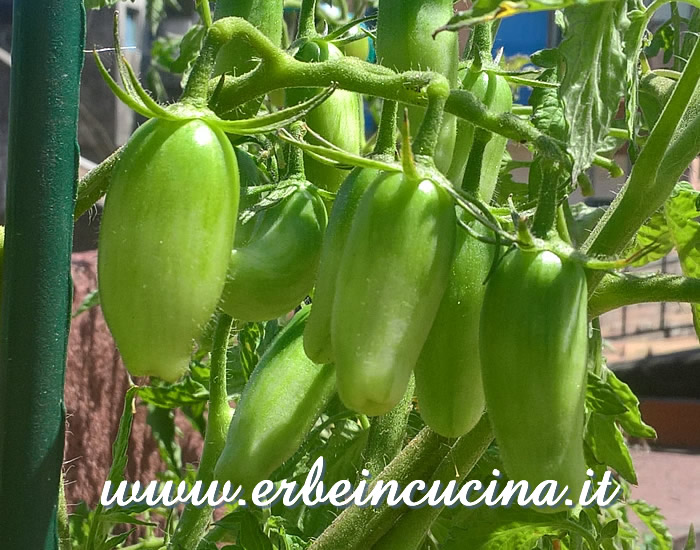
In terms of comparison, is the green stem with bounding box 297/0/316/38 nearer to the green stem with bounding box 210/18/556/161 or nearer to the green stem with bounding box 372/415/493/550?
the green stem with bounding box 210/18/556/161

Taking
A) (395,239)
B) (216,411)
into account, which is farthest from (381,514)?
(395,239)

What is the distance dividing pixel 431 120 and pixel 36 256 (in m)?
0.22

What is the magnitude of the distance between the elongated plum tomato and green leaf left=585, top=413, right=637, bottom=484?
16.3 inches

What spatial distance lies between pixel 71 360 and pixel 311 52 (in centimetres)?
101

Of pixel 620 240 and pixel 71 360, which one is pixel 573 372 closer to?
pixel 620 240

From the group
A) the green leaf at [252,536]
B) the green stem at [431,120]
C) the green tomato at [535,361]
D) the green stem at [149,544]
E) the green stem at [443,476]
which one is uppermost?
the green stem at [431,120]

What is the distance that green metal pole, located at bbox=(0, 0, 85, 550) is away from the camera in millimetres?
471

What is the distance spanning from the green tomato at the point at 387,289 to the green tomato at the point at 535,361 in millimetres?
34

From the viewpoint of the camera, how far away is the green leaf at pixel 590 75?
1.43ft

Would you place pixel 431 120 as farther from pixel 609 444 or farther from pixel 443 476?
pixel 609 444

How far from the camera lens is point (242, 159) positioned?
1.83ft

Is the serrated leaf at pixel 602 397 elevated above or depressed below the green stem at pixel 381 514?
above

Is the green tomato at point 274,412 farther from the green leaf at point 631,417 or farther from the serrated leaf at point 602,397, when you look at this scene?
the green leaf at point 631,417

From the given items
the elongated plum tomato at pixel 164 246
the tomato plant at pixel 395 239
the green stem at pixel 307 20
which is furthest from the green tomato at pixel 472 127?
the elongated plum tomato at pixel 164 246
